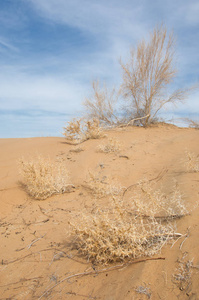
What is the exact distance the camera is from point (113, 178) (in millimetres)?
5188

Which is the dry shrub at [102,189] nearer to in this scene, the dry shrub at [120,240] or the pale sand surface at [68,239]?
the pale sand surface at [68,239]

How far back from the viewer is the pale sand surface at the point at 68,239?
6.11ft

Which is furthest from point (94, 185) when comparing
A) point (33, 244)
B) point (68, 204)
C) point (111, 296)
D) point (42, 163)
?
point (111, 296)

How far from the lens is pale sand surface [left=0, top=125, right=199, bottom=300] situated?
1863 millimetres

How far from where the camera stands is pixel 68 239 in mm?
2914

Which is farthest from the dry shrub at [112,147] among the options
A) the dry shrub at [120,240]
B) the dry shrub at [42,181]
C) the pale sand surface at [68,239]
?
the dry shrub at [120,240]

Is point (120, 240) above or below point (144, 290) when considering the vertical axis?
above

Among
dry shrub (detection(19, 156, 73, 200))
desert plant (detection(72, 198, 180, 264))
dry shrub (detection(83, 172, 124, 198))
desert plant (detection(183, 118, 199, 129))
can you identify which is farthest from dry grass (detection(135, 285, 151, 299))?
desert plant (detection(183, 118, 199, 129))

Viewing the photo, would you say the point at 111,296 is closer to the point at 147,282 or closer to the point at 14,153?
the point at 147,282

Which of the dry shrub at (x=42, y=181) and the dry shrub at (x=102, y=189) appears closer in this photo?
the dry shrub at (x=102, y=189)

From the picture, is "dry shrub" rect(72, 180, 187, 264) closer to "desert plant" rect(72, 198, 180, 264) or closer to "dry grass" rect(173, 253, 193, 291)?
"desert plant" rect(72, 198, 180, 264)

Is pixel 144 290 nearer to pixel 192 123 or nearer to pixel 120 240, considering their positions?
pixel 120 240

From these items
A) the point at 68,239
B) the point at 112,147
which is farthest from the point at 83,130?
the point at 68,239

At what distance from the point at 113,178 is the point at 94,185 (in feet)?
2.47
